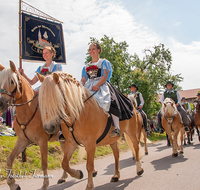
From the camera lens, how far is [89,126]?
341cm

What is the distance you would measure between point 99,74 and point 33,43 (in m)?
3.63

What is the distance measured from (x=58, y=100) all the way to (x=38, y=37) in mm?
4732

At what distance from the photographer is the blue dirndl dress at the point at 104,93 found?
3.80 meters

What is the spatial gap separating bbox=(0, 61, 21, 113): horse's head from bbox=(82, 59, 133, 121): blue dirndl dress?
146 cm

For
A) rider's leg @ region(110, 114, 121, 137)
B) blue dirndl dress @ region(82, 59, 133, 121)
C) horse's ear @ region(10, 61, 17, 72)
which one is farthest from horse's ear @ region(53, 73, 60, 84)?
rider's leg @ region(110, 114, 121, 137)

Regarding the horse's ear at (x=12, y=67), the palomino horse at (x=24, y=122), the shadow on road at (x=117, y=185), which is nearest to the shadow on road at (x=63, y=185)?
the palomino horse at (x=24, y=122)

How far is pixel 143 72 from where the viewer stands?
20938 mm

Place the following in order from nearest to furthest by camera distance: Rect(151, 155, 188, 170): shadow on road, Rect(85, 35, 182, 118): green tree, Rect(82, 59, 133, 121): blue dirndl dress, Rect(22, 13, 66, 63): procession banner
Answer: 1. Rect(82, 59, 133, 121): blue dirndl dress
2. Rect(151, 155, 188, 170): shadow on road
3. Rect(22, 13, 66, 63): procession banner
4. Rect(85, 35, 182, 118): green tree

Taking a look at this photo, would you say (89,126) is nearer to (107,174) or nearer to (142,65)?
(107,174)

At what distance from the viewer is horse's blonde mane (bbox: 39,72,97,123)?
9.64ft

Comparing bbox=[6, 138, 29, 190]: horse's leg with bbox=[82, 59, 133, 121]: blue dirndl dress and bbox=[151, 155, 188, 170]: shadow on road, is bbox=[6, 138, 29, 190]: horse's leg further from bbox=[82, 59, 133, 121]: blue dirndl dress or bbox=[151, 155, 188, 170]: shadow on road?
bbox=[151, 155, 188, 170]: shadow on road

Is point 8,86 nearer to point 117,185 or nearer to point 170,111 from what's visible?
point 117,185

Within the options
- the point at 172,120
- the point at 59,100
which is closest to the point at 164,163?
the point at 172,120

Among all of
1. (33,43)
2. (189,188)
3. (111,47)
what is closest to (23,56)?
(33,43)
